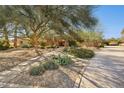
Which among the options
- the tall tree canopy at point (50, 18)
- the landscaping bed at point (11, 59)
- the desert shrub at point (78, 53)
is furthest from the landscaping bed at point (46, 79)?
the desert shrub at point (78, 53)

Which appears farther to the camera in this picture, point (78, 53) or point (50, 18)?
point (78, 53)

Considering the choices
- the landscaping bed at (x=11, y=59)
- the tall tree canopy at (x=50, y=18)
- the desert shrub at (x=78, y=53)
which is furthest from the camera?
the desert shrub at (x=78, y=53)

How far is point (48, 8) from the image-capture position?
6035 millimetres

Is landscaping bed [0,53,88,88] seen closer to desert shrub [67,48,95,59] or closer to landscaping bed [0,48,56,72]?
landscaping bed [0,48,56,72]

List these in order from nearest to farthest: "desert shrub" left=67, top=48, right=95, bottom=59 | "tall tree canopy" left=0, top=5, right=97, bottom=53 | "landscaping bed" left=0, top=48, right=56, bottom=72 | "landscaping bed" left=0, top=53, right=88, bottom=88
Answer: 1. "landscaping bed" left=0, top=53, right=88, bottom=88
2. "landscaping bed" left=0, top=48, right=56, bottom=72
3. "tall tree canopy" left=0, top=5, right=97, bottom=53
4. "desert shrub" left=67, top=48, right=95, bottom=59

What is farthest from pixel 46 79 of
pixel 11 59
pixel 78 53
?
pixel 78 53

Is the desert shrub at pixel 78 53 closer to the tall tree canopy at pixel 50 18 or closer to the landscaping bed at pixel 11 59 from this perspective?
the tall tree canopy at pixel 50 18

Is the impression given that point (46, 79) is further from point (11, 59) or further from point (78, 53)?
point (78, 53)

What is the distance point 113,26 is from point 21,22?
8.80 feet

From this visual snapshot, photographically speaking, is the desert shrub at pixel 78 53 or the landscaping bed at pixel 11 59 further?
the desert shrub at pixel 78 53

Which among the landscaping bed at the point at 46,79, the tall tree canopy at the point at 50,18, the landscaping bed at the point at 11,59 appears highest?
the tall tree canopy at the point at 50,18

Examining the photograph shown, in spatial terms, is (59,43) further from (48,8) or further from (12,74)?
(12,74)

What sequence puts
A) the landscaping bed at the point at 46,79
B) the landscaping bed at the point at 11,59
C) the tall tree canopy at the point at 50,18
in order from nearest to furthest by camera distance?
the landscaping bed at the point at 46,79, the landscaping bed at the point at 11,59, the tall tree canopy at the point at 50,18

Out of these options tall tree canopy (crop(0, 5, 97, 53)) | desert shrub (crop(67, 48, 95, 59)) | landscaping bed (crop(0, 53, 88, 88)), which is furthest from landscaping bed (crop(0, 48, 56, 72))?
desert shrub (crop(67, 48, 95, 59))
